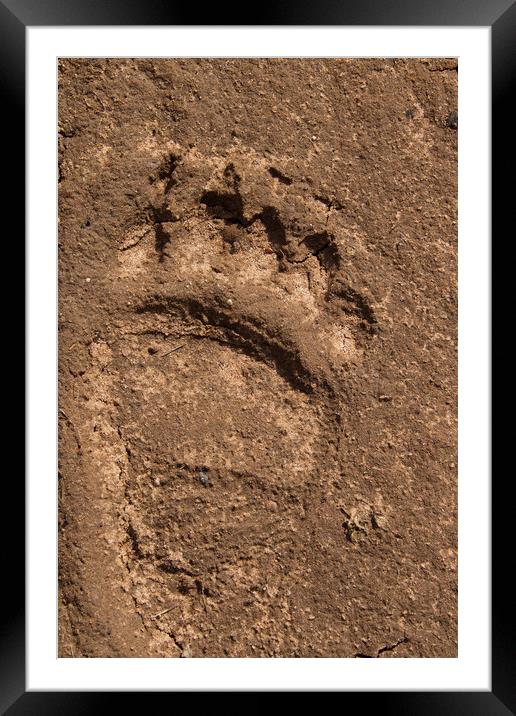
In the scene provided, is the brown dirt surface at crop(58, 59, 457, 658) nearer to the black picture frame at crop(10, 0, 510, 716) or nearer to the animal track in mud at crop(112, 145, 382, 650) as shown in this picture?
the animal track in mud at crop(112, 145, 382, 650)

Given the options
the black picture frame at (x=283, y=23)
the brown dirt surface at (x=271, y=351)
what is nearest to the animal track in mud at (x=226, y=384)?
the brown dirt surface at (x=271, y=351)

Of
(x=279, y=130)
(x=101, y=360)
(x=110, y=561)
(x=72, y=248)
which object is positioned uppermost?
(x=279, y=130)

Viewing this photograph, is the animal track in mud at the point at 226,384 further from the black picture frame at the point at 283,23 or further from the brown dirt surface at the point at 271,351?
the black picture frame at the point at 283,23

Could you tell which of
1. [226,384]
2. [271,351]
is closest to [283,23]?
[271,351]

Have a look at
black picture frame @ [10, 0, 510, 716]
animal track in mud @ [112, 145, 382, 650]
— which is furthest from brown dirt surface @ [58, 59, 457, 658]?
black picture frame @ [10, 0, 510, 716]

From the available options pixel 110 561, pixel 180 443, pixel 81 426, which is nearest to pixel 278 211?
pixel 180 443
